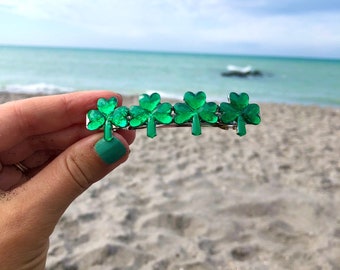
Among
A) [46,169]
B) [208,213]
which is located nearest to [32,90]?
[208,213]

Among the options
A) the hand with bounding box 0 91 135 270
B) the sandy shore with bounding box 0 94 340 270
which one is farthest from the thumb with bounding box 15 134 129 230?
the sandy shore with bounding box 0 94 340 270

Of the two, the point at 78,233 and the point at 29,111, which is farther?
the point at 78,233

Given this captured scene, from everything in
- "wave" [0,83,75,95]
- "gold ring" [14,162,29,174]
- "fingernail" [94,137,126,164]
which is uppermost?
"fingernail" [94,137,126,164]

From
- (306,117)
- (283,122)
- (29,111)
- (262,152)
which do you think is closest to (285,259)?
(29,111)

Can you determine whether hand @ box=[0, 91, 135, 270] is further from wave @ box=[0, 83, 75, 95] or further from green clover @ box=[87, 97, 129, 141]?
wave @ box=[0, 83, 75, 95]

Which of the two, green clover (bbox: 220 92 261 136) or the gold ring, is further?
the gold ring

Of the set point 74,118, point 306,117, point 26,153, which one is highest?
point 74,118

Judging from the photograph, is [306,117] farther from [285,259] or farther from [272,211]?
[285,259]

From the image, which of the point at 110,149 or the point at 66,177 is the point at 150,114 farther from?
the point at 66,177
